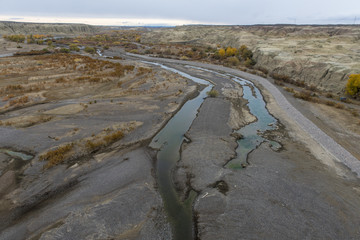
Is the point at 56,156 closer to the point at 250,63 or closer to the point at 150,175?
the point at 150,175

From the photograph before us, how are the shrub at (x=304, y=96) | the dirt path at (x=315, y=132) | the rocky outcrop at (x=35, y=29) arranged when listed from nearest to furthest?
the dirt path at (x=315, y=132) → the shrub at (x=304, y=96) → the rocky outcrop at (x=35, y=29)

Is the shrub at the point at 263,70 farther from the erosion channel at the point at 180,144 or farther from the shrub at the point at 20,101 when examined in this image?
the shrub at the point at 20,101

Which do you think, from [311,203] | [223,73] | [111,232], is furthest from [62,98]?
[223,73]

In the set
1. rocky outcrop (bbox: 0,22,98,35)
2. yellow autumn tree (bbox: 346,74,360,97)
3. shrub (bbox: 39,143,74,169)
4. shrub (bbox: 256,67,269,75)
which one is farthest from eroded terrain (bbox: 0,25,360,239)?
A: rocky outcrop (bbox: 0,22,98,35)

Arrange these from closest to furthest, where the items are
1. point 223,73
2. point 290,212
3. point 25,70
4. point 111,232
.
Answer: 1. point 111,232
2. point 290,212
3. point 25,70
4. point 223,73

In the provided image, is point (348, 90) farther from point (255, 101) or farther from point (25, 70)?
point (25, 70)

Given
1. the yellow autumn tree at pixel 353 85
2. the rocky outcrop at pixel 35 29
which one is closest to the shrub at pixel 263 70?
the yellow autumn tree at pixel 353 85
